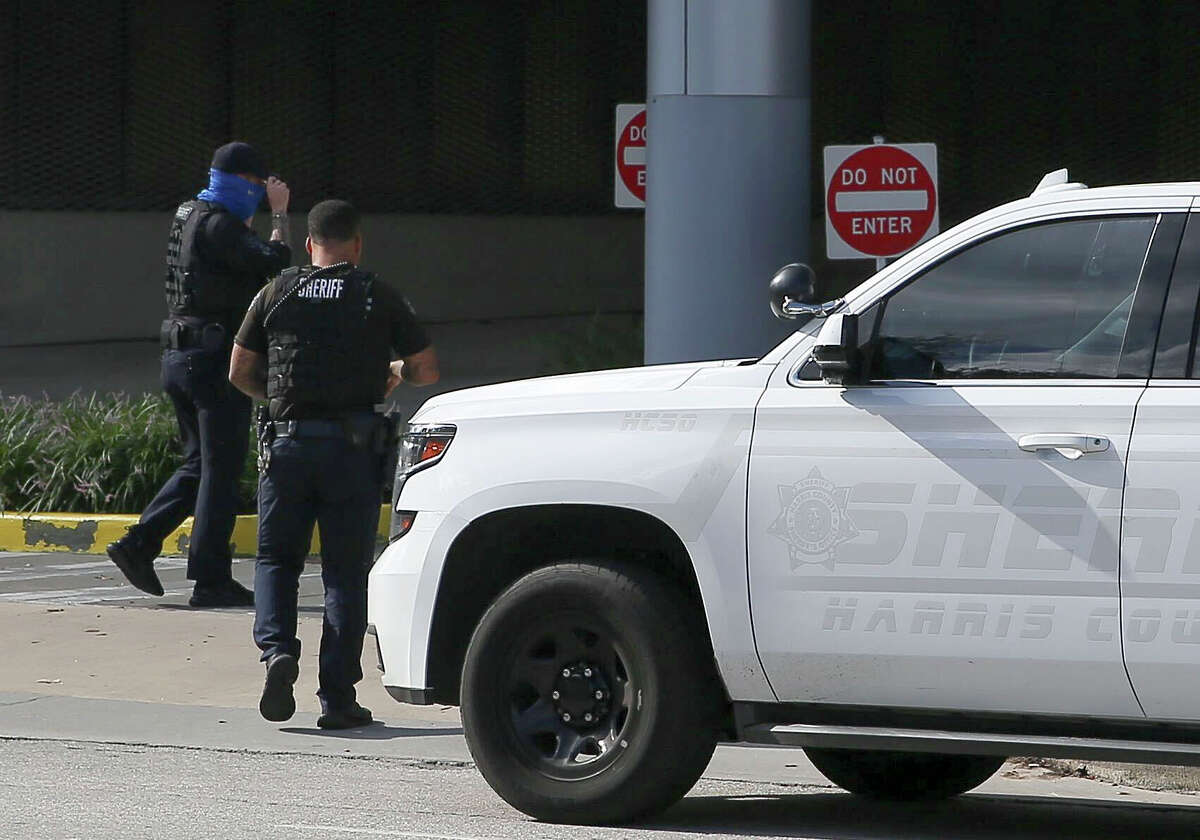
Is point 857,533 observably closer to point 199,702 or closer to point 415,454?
point 415,454

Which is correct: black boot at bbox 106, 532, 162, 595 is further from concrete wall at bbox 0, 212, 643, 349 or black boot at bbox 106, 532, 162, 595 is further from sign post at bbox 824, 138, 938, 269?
concrete wall at bbox 0, 212, 643, 349

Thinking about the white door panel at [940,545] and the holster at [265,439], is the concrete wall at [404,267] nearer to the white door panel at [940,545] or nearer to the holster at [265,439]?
the holster at [265,439]

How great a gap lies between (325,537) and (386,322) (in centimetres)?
80

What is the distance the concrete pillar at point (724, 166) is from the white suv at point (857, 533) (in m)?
3.76

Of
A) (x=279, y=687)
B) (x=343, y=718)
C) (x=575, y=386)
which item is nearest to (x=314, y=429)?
Result: (x=279, y=687)

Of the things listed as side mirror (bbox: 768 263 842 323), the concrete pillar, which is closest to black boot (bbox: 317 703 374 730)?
side mirror (bbox: 768 263 842 323)

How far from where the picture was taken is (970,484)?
5824 mm

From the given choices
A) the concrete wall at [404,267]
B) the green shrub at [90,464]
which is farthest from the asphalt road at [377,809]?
the concrete wall at [404,267]

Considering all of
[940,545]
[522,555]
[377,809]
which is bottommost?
[377,809]

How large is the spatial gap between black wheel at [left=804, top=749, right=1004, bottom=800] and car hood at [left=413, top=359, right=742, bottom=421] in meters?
1.42

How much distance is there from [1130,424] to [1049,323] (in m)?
0.42

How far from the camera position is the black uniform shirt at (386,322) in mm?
7820

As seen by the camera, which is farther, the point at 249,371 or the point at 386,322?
the point at 249,371

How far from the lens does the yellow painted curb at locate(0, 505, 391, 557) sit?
12.3 meters
